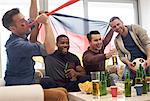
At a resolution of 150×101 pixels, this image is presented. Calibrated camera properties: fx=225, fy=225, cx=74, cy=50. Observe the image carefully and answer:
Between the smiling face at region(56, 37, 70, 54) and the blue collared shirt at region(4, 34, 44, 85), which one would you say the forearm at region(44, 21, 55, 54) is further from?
the blue collared shirt at region(4, 34, 44, 85)

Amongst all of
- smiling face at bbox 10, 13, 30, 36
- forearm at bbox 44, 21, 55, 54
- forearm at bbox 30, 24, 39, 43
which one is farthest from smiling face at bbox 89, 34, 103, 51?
smiling face at bbox 10, 13, 30, 36

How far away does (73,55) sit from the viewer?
272 centimetres

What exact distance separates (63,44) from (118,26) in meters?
0.78

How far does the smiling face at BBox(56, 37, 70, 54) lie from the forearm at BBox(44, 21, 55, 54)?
75 mm

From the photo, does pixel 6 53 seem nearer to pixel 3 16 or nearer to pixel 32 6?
pixel 3 16

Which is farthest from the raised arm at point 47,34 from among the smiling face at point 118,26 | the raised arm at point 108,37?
the smiling face at point 118,26

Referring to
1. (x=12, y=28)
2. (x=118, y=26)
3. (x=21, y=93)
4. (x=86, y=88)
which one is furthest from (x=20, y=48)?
(x=118, y=26)

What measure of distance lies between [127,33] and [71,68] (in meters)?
0.86

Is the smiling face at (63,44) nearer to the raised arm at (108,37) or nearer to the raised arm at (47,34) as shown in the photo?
the raised arm at (47,34)

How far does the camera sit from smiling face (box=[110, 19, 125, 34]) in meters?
2.88

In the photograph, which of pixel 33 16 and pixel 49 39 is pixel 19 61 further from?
pixel 33 16

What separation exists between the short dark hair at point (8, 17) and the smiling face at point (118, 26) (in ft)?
3.99

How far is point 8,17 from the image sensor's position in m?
2.52

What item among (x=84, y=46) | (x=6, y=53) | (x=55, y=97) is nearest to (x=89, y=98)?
(x=55, y=97)
